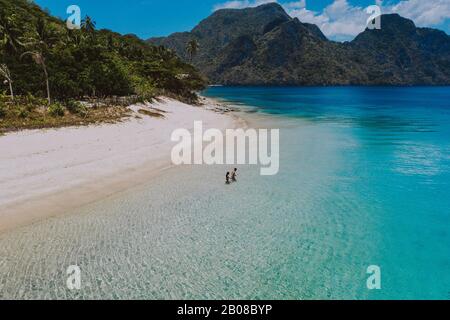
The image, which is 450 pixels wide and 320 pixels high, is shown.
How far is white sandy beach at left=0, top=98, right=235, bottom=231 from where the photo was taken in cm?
1842

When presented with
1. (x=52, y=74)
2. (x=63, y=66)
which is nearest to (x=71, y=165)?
(x=52, y=74)

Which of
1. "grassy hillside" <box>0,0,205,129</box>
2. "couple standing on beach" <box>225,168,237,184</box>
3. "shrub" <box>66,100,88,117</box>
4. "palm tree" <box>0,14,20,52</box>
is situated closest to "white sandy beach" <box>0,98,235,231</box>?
"shrub" <box>66,100,88,117</box>

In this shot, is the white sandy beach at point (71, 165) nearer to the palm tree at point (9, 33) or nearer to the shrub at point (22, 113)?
the shrub at point (22, 113)

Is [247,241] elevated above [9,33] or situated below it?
below

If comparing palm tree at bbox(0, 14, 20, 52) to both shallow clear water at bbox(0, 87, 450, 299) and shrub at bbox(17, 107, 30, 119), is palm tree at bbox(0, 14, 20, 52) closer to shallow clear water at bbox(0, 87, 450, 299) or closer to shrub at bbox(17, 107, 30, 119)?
shrub at bbox(17, 107, 30, 119)

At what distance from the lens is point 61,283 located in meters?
12.1

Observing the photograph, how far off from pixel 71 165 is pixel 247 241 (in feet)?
52.2

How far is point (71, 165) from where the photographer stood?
24391mm

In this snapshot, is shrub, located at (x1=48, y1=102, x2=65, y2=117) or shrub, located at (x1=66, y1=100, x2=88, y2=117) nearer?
shrub, located at (x1=48, y1=102, x2=65, y2=117)

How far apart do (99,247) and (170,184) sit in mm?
9418

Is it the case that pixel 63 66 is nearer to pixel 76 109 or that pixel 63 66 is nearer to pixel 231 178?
pixel 76 109

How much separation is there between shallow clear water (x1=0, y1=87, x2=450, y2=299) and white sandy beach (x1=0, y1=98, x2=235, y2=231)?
1506 millimetres
